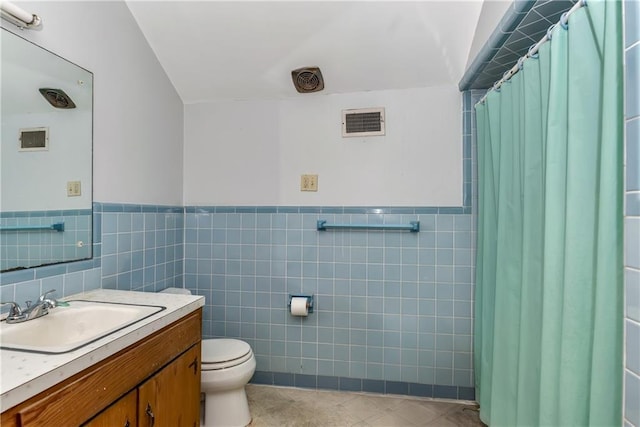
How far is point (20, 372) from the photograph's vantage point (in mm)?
778

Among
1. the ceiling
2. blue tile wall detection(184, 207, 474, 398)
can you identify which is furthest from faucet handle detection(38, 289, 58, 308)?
the ceiling

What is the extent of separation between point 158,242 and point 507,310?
195cm

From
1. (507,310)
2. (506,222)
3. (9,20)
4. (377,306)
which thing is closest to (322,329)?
(377,306)

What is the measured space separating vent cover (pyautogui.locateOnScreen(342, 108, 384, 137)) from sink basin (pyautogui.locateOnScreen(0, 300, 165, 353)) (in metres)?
1.53

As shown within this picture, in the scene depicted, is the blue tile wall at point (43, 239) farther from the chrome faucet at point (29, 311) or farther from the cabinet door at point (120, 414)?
the cabinet door at point (120, 414)

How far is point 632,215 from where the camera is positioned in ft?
2.33

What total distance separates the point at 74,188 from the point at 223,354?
1.09 meters

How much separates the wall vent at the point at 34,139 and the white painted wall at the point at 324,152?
1.02m

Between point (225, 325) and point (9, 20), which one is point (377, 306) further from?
point (9, 20)

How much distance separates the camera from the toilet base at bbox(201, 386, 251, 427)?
5.88 ft

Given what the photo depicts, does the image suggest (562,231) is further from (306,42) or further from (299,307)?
(306,42)

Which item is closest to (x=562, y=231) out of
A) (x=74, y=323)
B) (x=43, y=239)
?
(x=74, y=323)

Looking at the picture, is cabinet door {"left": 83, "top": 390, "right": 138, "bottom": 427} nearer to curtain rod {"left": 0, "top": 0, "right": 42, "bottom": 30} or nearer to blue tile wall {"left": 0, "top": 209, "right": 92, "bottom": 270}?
blue tile wall {"left": 0, "top": 209, "right": 92, "bottom": 270}

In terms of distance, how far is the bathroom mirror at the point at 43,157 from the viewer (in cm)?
123
